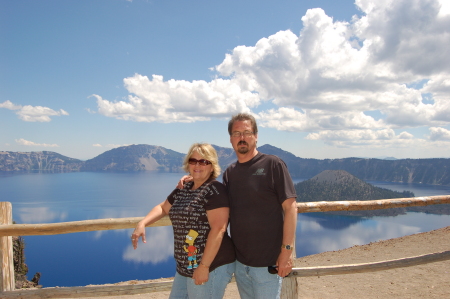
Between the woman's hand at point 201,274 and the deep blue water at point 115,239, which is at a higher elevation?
the woman's hand at point 201,274

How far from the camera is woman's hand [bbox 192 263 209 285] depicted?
2400 mm

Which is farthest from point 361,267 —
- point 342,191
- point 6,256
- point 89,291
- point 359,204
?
point 342,191

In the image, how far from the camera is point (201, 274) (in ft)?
7.89

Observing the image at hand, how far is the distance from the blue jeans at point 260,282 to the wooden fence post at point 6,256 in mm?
2858

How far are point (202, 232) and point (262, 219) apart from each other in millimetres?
Answer: 498

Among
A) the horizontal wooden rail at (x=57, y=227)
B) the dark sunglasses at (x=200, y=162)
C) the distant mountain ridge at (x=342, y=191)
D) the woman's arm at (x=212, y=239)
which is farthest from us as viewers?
the distant mountain ridge at (x=342, y=191)

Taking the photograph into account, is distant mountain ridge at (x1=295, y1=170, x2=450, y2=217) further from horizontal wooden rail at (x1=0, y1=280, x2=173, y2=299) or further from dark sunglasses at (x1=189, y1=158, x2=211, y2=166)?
dark sunglasses at (x1=189, y1=158, x2=211, y2=166)

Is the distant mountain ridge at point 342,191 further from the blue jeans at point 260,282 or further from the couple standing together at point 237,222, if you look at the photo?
the couple standing together at point 237,222

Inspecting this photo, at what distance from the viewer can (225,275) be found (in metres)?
2.57

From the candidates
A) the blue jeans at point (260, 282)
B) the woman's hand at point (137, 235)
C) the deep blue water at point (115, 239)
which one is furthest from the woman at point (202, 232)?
the deep blue water at point (115, 239)

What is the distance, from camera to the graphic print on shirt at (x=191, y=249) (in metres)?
2.45

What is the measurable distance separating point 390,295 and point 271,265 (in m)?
4.96

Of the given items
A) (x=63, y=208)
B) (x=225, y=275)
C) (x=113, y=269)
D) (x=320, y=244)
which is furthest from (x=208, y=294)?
(x=63, y=208)

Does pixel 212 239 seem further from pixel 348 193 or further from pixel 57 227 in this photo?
pixel 348 193
